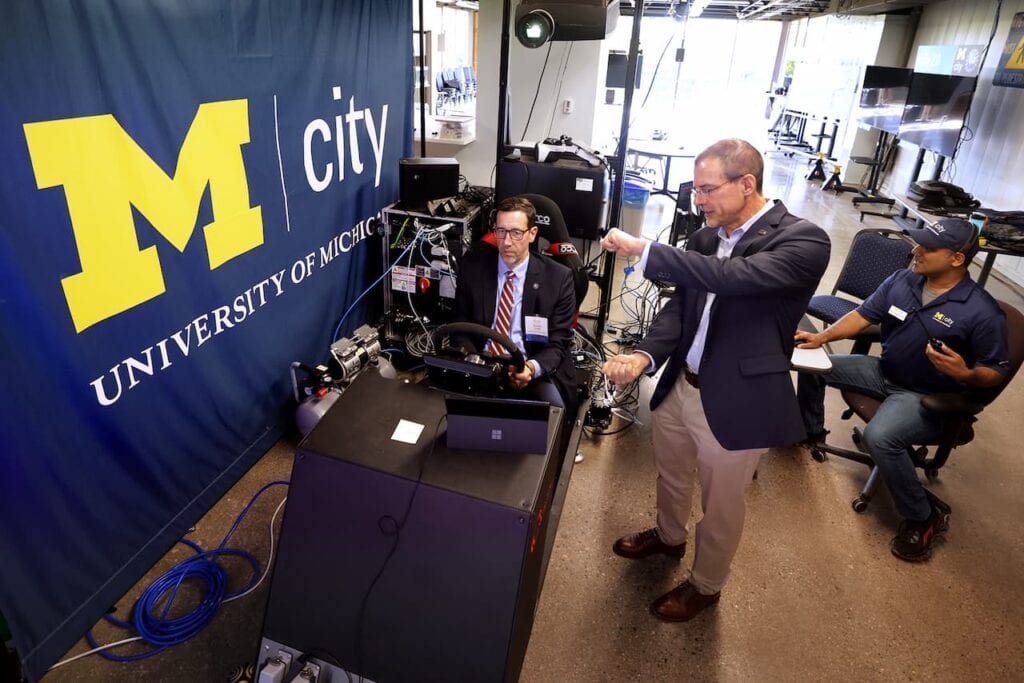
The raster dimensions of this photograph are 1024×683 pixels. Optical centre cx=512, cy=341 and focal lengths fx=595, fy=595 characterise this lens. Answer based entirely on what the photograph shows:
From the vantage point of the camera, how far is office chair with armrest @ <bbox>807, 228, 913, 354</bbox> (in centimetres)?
335

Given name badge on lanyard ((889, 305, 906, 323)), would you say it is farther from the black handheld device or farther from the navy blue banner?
the navy blue banner

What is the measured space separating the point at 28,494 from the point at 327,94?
2144 millimetres

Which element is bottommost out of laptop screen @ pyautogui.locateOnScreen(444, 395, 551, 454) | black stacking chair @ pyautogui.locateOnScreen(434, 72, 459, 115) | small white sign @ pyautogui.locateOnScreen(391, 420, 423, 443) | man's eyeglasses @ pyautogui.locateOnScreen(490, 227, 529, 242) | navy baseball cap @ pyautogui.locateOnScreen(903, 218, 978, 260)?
small white sign @ pyautogui.locateOnScreen(391, 420, 423, 443)

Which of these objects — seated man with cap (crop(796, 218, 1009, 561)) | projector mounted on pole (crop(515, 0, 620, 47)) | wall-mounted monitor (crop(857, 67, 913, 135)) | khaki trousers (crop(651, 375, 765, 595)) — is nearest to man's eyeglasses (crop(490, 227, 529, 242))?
khaki trousers (crop(651, 375, 765, 595))

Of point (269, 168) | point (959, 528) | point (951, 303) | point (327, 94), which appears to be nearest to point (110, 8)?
point (269, 168)

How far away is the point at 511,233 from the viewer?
7.88 feet

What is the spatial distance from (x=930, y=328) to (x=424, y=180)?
101 inches

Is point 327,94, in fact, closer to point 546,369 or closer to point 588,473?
point 546,369

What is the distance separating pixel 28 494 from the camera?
175 centimetres

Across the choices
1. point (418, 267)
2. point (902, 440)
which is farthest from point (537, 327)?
point (902, 440)

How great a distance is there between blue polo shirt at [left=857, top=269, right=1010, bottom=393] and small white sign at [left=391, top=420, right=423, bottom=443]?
88.3 inches

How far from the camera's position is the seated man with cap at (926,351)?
7.76 ft

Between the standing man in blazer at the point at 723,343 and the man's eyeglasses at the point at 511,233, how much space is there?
0.65 metres

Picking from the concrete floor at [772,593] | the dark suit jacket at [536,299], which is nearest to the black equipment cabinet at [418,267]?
the dark suit jacket at [536,299]
